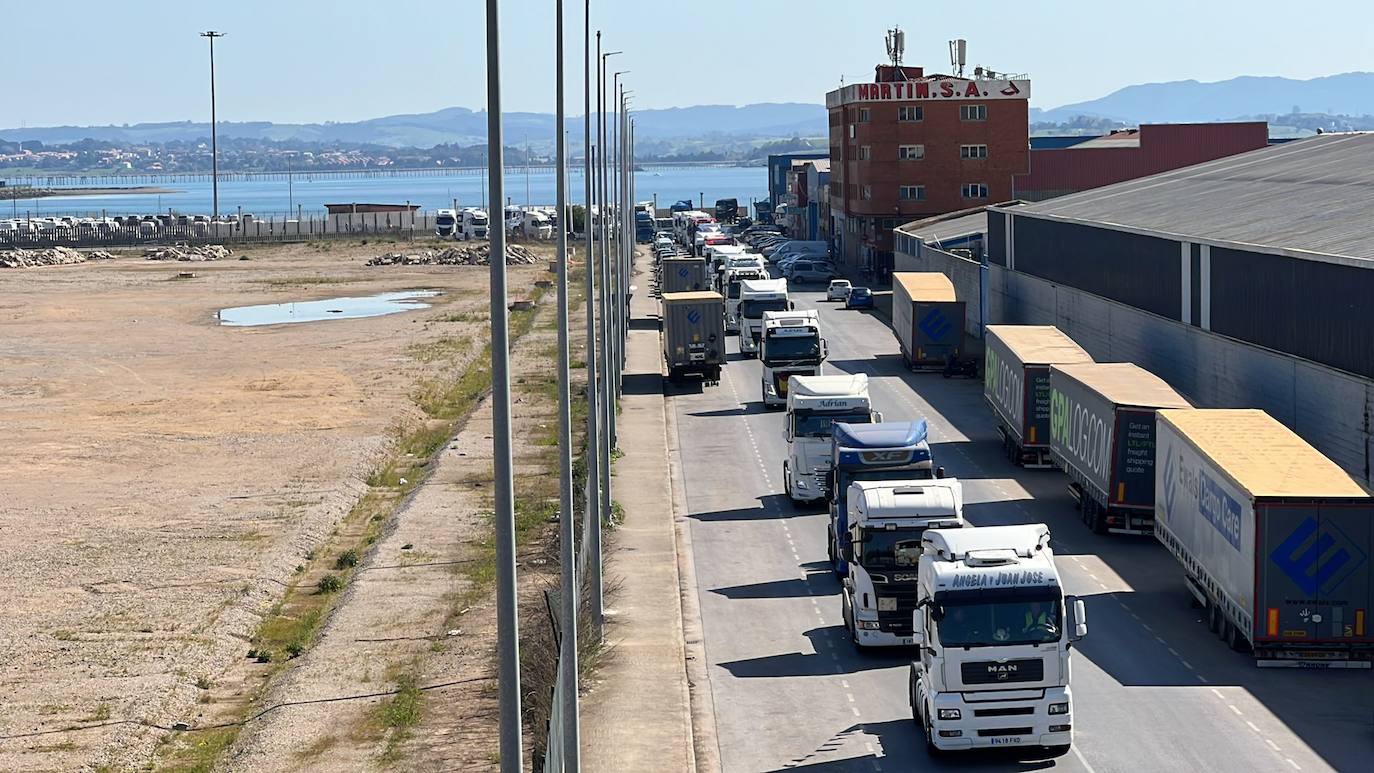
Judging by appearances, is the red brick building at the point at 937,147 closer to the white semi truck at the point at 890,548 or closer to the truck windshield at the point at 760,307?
the truck windshield at the point at 760,307

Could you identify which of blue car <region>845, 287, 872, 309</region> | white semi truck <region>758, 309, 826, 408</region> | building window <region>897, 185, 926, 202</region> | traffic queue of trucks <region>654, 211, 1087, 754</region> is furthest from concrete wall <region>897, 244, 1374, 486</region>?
building window <region>897, 185, 926, 202</region>

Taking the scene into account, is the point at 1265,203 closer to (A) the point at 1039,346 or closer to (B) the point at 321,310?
(A) the point at 1039,346

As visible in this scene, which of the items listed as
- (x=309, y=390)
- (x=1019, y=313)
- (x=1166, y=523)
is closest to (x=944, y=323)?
(x=1019, y=313)

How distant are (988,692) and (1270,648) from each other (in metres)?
7.82

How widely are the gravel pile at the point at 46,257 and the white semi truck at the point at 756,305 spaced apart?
92.6 meters

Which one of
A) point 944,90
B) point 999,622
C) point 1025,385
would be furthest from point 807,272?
point 999,622

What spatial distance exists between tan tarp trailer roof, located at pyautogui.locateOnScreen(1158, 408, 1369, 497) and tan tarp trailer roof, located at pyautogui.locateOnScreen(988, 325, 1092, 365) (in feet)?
40.6

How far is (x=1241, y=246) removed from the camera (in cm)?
4719

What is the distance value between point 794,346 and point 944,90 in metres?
67.4

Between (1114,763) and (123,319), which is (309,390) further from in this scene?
(1114,763)

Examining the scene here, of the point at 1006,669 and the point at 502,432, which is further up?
the point at 502,432

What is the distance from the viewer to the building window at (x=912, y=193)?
12500cm

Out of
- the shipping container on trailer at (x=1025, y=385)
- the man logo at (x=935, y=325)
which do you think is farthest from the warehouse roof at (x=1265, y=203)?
the man logo at (x=935, y=325)

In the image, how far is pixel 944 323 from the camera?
2808 inches
